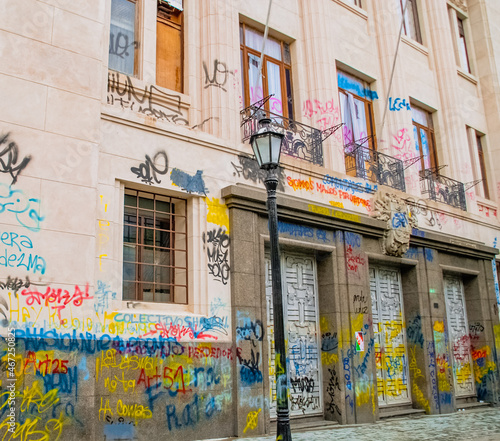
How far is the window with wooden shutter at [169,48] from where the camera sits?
38.5ft

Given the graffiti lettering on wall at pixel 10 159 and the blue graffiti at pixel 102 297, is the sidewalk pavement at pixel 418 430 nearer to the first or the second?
the blue graffiti at pixel 102 297

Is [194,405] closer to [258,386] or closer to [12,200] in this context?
[258,386]

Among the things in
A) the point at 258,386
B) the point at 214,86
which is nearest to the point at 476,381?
the point at 258,386

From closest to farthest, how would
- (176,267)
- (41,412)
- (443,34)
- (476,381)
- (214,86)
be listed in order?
(41,412) → (176,267) → (214,86) → (476,381) → (443,34)

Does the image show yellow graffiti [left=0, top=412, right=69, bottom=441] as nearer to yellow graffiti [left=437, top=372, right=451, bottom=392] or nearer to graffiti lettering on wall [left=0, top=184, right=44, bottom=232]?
graffiti lettering on wall [left=0, top=184, right=44, bottom=232]

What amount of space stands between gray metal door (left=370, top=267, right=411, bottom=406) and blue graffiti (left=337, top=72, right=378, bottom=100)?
5.10 m

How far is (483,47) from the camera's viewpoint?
2180cm

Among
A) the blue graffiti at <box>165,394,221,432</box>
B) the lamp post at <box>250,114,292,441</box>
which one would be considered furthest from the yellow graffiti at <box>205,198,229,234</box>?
the blue graffiti at <box>165,394,221,432</box>

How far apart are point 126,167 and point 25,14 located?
2.88 m

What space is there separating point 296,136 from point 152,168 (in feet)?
14.9

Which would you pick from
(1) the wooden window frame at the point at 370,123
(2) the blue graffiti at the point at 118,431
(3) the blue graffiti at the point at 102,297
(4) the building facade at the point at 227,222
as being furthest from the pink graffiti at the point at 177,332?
(1) the wooden window frame at the point at 370,123

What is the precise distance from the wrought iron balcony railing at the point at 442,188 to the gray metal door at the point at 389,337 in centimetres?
326

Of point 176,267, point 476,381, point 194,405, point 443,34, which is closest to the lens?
point 194,405

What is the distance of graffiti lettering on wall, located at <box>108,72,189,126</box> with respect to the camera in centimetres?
1059
